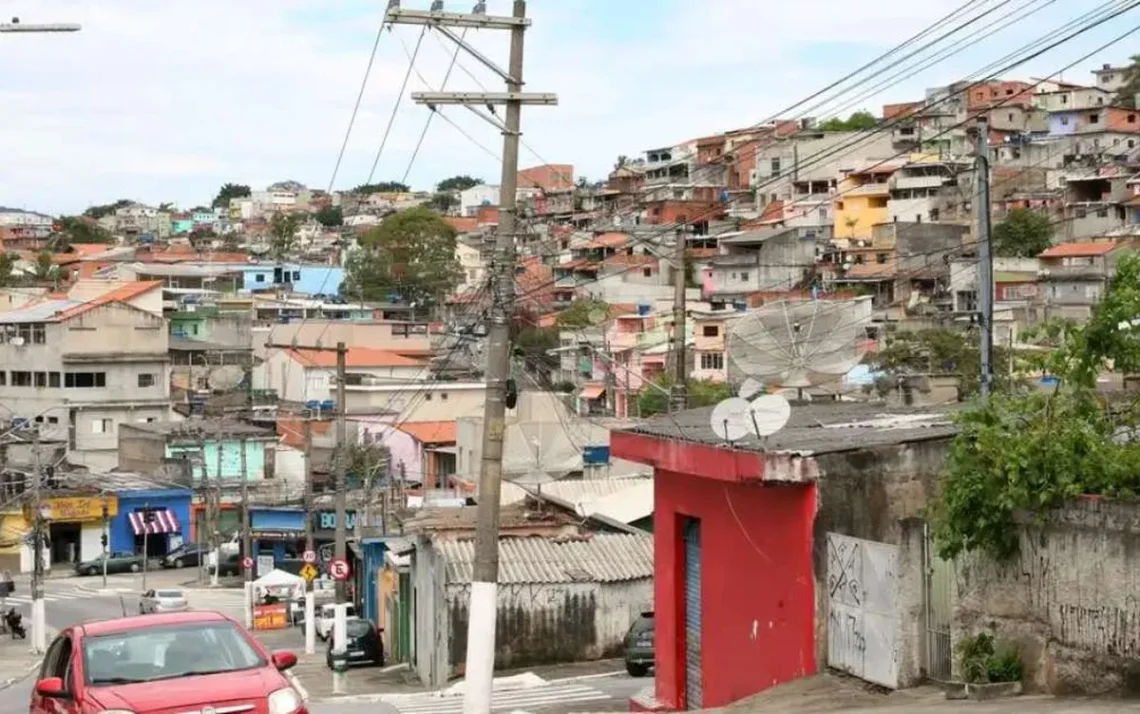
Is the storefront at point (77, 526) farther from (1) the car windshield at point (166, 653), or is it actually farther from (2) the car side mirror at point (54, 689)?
(2) the car side mirror at point (54, 689)

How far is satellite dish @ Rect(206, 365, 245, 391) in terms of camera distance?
9656cm

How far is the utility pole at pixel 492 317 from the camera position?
18688 mm

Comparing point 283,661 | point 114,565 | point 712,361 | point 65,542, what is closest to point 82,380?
point 65,542

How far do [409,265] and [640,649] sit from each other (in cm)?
9305

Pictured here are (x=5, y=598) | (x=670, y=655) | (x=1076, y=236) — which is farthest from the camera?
(x=1076, y=236)

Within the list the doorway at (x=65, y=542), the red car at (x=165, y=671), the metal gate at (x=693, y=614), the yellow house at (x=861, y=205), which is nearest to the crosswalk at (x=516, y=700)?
the metal gate at (x=693, y=614)

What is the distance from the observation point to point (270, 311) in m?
111

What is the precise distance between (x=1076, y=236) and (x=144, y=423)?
48056 mm

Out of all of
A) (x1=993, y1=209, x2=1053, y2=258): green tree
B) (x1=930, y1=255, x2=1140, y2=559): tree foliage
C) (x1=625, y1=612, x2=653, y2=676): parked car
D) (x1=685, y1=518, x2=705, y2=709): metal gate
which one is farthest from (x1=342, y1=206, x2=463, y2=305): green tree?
(x1=930, y1=255, x2=1140, y2=559): tree foliage

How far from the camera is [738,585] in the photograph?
20359 millimetres

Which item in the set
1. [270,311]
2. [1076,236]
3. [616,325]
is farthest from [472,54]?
[270,311]

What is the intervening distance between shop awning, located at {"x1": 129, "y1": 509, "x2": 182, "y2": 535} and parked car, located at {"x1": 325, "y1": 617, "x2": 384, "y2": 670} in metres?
36.1

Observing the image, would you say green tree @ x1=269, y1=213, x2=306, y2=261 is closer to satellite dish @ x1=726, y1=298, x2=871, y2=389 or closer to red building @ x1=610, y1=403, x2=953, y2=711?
satellite dish @ x1=726, y1=298, x2=871, y2=389

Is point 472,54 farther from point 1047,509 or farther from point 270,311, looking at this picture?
point 270,311
